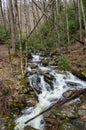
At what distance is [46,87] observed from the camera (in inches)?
510

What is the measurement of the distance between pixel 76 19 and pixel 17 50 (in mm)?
8166

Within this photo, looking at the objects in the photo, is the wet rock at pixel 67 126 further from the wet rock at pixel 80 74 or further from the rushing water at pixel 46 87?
the wet rock at pixel 80 74

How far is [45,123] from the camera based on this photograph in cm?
966

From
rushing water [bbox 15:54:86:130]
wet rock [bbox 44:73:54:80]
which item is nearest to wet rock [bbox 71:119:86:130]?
rushing water [bbox 15:54:86:130]

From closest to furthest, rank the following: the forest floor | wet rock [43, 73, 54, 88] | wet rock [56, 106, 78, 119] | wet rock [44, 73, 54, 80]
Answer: wet rock [56, 106, 78, 119] → the forest floor → wet rock [43, 73, 54, 88] → wet rock [44, 73, 54, 80]

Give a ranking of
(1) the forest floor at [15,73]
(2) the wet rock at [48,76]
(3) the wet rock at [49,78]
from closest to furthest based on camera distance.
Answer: (1) the forest floor at [15,73] → (3) the wet rock at [49,78] → (2) the wet rock at [48,76]

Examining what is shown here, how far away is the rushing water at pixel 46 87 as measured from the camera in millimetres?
10023

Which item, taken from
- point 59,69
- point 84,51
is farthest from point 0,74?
point 84,51

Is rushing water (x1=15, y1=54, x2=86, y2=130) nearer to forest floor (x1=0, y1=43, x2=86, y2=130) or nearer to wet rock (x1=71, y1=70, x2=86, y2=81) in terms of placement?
wet rock (x1=71, y1=70, x2=86, y2=81)

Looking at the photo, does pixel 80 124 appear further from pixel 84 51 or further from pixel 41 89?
pixel 84 51

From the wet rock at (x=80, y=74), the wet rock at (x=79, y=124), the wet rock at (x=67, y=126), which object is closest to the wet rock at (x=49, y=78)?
the wet rock at (x=80, y=74)

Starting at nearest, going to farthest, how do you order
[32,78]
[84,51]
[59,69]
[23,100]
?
[23,100] → [32,78] → [59,69] → [84,51]

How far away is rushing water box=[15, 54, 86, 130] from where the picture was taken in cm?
1002

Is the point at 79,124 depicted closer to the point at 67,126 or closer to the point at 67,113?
the point at 67,126
